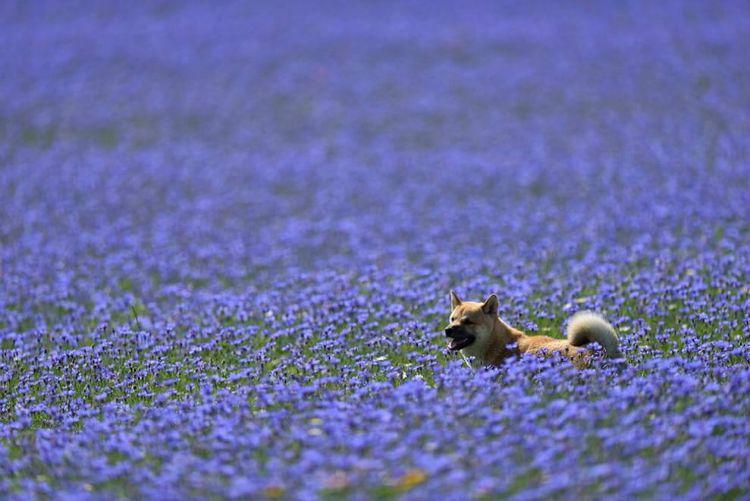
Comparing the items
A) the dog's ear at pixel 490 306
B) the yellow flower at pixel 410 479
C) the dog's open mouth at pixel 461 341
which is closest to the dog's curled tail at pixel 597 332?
the dog's ear at pixel 490 306

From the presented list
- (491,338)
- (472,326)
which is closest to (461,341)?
(472,326)

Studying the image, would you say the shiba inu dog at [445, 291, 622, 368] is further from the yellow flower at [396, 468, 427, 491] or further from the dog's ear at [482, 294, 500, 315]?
the yellow flower at [396, 468, 427, 491]

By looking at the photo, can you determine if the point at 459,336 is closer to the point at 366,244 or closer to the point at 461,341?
the point at 461,341

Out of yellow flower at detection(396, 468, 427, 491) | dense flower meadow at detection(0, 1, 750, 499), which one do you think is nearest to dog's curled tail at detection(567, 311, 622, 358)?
dense flower meadow at detection(0, 1, 750, 499)

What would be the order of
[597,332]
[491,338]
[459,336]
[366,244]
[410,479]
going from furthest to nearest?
[366,244] < [491,338] < [459,336] < [597,332] < [410,479]

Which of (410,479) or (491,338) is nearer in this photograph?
(410,479)

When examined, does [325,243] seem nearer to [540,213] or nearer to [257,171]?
[540,213]
